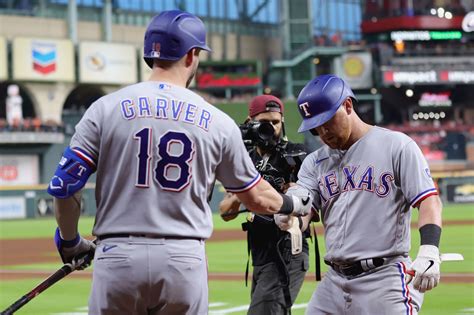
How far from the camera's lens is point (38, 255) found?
62.7 ft

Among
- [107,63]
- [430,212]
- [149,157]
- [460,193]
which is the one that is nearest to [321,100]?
[430,212]

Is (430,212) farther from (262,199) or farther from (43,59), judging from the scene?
(43,59)

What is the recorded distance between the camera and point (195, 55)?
13.6 ft

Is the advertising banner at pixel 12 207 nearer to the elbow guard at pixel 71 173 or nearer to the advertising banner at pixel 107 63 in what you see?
the advertising banner at pixel 107 63

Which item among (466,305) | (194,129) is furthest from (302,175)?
(466,305)

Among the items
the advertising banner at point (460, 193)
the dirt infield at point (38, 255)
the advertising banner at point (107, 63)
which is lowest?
the advertising banner at point (460, 193)

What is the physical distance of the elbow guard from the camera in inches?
153

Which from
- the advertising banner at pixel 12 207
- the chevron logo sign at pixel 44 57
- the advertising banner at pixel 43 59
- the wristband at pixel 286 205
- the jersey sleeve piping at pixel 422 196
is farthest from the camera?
the chevron logo sign at pixel 44 57

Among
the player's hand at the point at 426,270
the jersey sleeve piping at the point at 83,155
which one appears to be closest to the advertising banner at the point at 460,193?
the player's hand at the point at 426,270

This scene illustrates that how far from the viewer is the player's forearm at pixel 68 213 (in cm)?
396

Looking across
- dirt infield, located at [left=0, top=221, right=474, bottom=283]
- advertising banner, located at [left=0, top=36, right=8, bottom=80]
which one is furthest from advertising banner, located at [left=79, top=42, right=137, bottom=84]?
dirt infield, located at [left=0, top=221, right=474, bottom=283]

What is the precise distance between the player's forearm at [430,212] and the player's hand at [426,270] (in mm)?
210

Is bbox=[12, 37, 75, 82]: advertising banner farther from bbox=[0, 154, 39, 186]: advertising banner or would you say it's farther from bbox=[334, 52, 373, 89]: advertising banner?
bbox=[334, 52, 373, 89]: advertising banner

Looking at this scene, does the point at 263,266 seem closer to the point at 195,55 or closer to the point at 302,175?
the point at 302,175
